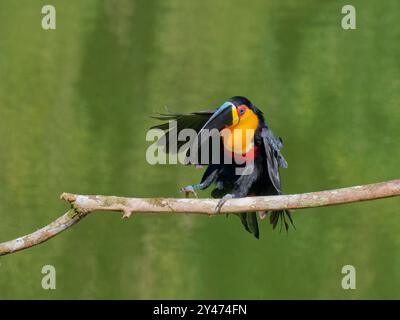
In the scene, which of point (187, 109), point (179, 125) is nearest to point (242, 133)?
point (179, 125)

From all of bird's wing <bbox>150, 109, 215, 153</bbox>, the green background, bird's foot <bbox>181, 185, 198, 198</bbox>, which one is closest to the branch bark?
bird's foot <bbox>181, 185, 198, 198</bbox>

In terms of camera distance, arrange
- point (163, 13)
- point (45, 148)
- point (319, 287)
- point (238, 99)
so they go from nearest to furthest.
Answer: point (238, 99) < point (319, 287) < point (45, 148) < point (163, 13)

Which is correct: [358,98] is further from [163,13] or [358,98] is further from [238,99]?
[238,99]

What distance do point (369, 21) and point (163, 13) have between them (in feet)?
2.81

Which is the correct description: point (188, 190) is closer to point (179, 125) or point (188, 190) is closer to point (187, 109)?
point (179, 125)

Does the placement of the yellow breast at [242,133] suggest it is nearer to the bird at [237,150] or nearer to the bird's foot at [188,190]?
the bird at [237,150]

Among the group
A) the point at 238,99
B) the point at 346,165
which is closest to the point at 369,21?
the point at 346,165

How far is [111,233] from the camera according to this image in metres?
3.72

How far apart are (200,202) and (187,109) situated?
1697mm

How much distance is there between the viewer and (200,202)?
2.15 meters

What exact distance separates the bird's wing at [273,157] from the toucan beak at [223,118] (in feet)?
0.28

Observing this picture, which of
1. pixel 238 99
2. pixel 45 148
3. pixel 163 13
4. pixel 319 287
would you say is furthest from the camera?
pixel 163 13

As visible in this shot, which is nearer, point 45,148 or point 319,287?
point 319,287

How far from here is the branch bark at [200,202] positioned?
83.0 inches
